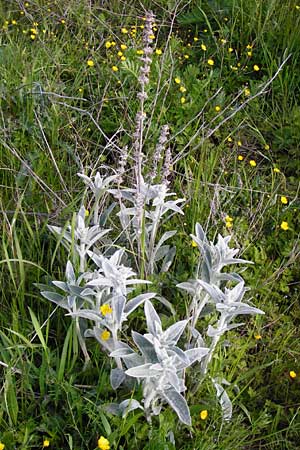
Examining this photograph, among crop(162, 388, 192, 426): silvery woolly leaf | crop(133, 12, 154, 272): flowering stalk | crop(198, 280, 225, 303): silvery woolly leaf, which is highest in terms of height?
crop(133, 12, 154, 272): flowering stalk

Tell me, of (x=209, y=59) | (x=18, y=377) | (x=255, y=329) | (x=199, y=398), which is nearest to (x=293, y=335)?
(x=255, y=329)

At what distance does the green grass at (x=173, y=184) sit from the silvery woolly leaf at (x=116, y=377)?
3 cm

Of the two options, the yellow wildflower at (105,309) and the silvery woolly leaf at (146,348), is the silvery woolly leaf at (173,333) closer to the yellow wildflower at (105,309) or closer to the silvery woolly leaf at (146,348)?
the silvery woolly leaf at (146,348)

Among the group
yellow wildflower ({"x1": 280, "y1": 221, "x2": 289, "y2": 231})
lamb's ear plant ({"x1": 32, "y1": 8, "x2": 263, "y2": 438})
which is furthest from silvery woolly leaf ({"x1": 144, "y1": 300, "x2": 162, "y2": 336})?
yellow wildflower ({"x1": 280, "y1": 221, "x2": 289, "y2": 231})

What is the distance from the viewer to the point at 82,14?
3.21 meters

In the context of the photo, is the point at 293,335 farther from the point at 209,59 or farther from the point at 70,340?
the point at 209,59

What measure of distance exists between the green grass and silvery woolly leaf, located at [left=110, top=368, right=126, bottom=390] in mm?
29

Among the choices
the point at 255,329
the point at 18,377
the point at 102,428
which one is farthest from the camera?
the point at 255,329

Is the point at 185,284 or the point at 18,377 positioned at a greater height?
the point at 185,284

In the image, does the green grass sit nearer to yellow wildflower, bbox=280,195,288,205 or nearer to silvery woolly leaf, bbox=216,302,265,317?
yellow wildflower, bbox=280,195,288,205

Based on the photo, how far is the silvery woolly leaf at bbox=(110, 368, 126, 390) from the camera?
1558 millimetres

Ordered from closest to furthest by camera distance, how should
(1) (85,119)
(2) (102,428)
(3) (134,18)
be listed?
(2) (102,428), (1) (85,119), (3) (134,18)

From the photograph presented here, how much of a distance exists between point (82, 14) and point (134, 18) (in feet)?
1.11

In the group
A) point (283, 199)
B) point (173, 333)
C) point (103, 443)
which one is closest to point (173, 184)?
point (283, 199)
